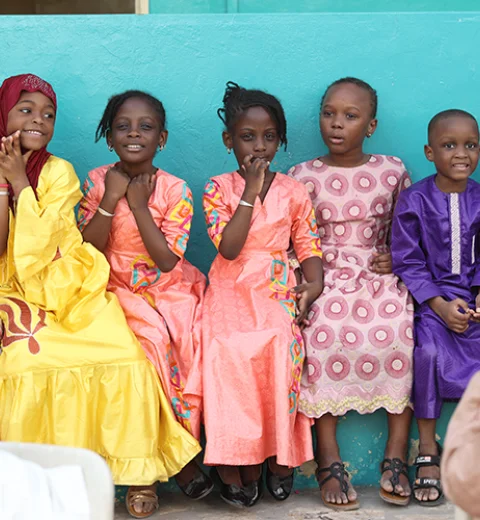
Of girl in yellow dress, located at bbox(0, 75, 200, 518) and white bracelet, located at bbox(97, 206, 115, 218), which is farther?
white bracelet, located at bbox(97, 206, 115, 218)

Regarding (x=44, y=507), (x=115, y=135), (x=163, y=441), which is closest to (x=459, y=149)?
(x=115, y=135)

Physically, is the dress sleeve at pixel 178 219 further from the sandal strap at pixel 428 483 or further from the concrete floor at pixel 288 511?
the sandal strap at pixel 428 483

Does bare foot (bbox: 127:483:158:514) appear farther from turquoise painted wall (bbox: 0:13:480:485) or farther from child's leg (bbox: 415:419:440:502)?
turquoise painted wall (bbox: 0:13:480:485)

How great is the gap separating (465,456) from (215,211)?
96.7 inches

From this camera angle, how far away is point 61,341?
3527 mm

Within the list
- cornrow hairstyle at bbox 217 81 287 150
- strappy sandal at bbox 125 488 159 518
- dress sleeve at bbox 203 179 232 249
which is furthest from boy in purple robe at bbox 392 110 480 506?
strappy sandal at bbox 125 488 159 518

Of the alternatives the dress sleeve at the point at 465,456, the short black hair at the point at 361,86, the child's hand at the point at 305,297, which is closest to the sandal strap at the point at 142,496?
the child's hand at the point at 305,297

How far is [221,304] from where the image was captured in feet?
12.8

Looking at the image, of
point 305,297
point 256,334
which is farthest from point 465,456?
point 305,297

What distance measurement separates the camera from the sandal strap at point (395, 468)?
12.3 feet

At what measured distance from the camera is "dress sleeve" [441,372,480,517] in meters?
1.68

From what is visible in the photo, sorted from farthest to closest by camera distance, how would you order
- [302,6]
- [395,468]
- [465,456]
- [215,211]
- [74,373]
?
[302,6], [215,211], [395,468], [74,373], [465,456]

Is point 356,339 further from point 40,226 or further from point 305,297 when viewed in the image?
point 40,226

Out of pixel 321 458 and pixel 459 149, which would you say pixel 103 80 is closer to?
pixel 459 149
